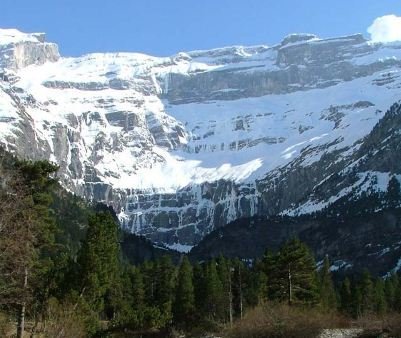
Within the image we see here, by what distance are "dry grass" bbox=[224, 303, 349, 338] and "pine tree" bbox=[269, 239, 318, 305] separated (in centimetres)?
1305

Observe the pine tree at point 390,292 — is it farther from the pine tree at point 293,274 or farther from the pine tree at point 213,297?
the pine tree at point 293,274

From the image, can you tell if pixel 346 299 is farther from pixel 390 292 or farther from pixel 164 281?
pixel 164 281

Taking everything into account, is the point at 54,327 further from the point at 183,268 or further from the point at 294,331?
the point at 183,268

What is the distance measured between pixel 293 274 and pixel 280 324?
72.5 ft

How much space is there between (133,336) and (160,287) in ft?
150

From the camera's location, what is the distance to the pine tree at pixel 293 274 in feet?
230

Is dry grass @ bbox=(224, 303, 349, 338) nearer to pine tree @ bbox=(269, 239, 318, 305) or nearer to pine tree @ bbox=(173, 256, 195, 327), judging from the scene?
pine tree @ bbox=(269, 239, 318, 305)

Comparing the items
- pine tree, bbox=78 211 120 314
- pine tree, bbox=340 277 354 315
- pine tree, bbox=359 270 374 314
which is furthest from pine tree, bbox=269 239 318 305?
pine tree, bbox=359 270 374 314

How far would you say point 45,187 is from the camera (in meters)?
47.7

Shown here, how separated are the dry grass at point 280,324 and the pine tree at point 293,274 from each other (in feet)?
42.8

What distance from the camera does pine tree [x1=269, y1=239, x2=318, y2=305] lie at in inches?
2766

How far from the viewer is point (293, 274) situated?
2842 inches

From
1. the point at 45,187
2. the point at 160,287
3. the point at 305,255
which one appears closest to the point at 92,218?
the point at 45,187

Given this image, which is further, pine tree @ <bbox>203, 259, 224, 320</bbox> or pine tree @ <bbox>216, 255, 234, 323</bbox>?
pine tree @ <bbox>203, 259, 224, 320</bbox>
